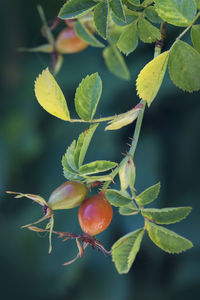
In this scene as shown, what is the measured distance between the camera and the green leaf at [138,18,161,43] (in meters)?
0.69

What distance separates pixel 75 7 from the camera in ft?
2.21

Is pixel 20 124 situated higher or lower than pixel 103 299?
higher

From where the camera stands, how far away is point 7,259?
2.26 metres

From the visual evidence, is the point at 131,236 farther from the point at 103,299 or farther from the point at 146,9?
the point at 103,299

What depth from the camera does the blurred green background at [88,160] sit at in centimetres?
200

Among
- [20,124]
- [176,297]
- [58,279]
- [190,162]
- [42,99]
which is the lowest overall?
[176,297]

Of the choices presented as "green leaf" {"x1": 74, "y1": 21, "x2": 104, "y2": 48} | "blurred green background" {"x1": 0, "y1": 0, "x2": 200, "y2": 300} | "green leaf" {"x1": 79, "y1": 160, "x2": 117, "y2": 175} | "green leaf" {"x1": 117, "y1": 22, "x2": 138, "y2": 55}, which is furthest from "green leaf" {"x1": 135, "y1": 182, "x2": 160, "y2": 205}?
"blurred green background" {"x1": 0, "y1": 0, "x2": 200, "y2": 300}

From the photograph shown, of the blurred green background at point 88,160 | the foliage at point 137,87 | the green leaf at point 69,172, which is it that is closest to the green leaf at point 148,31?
the foliage at point 137,87

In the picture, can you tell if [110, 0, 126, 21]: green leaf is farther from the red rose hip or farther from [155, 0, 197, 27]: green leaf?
the red rose hip

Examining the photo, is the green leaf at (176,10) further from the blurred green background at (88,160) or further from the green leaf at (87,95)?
the blurred green background at (88,160)

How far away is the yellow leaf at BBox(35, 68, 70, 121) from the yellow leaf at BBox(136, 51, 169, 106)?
0.42 feet

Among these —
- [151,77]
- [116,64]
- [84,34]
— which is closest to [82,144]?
[151,77]

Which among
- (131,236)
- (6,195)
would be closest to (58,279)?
(6,195)

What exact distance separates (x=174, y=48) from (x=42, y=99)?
0.71 ft
